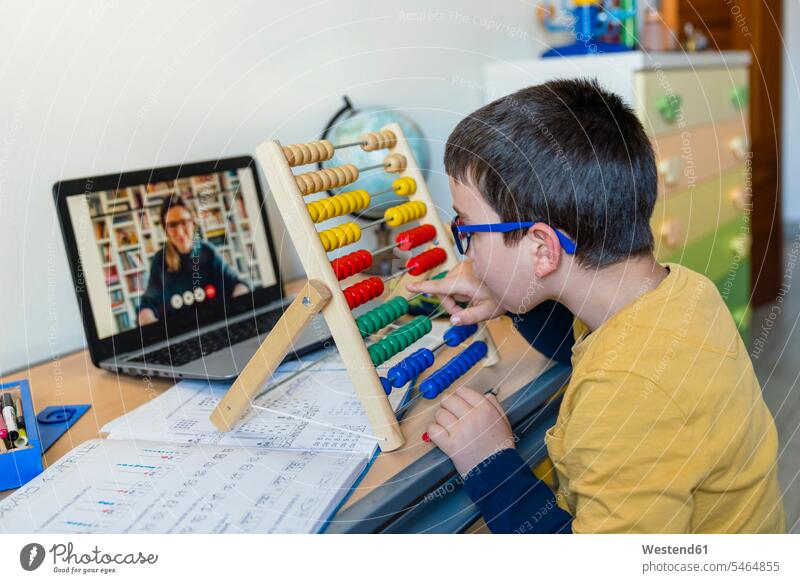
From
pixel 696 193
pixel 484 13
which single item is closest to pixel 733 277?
pixel 696 193

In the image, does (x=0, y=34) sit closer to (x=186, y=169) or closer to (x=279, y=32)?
(x=186, y=169)

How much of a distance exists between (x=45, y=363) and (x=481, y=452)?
0.73 metres

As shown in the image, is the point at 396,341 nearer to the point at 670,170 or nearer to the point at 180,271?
the point at 180,271

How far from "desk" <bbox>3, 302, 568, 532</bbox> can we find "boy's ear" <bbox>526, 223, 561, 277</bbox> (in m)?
0.18

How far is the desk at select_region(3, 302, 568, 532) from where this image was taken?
730mm

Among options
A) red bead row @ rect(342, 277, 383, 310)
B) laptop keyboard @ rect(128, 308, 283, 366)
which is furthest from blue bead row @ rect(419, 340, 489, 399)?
laptop keyboard @ rect(128, 308, 283, 366)

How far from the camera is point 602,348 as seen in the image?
0.80m

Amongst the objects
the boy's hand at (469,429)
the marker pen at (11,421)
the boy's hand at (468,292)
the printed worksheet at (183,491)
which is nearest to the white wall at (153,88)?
the marker pen at (11,421)

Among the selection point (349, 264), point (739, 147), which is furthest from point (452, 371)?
point (739, 147)

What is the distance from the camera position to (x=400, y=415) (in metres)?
0.90

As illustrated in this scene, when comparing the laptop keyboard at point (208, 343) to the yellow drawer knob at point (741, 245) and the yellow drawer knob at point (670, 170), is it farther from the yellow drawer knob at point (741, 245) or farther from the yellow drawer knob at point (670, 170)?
the yellow drawer knob at point (741, 245)

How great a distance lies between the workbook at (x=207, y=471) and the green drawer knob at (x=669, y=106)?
1.10 meters

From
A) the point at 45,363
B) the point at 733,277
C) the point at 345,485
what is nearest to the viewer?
the point at 345,485

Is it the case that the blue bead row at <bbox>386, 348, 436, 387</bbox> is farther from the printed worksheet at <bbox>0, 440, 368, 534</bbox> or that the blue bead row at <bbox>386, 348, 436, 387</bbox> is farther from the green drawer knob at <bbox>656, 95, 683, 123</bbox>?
the green drawer knob at <bbox>656, 95, 683, 123</bbox>
